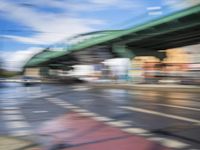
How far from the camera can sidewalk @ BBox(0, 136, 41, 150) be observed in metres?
6.73

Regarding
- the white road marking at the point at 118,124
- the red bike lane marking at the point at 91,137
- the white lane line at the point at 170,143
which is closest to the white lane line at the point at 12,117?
the red bike lane marking at the point at 91,137

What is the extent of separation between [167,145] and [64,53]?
58.1 m

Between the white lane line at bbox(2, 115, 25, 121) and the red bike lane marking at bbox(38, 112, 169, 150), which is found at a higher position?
the white lane line at bbox(2, 115, 25, 121)

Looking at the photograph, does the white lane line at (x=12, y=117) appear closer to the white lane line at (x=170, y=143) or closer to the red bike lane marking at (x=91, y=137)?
the red bike lane marking at (x=91, y=137)

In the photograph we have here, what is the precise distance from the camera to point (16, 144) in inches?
277

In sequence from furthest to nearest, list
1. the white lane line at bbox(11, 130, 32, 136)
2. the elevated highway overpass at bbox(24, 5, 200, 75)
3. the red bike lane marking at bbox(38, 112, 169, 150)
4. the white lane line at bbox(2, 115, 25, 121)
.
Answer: the elevated highway overpass at bbox(24, 5, 200, 75) < the white lane line at bbox(2, 115, 25, 121) < the white lane line at bbox(11, 130, 32, 136) < the red bike lane marking at bbox(38, 112, 169, 150)

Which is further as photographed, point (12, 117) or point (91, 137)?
point (12, 117)

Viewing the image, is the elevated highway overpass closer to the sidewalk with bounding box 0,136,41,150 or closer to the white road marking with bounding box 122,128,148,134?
the white road marking with bounding box 122,128,148,134

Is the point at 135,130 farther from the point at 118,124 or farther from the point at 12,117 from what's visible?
the point at 12,117

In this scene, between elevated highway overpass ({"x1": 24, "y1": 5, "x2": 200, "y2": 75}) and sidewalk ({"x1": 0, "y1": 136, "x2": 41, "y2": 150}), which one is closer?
sidewalk ({"x1": 0, "y1": 136, "x2": 41, "y2": 150})

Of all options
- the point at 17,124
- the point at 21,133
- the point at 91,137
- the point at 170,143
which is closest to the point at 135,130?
the point at 91,137

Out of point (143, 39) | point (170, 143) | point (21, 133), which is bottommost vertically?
point (170, 143)

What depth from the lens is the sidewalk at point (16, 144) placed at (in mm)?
6732

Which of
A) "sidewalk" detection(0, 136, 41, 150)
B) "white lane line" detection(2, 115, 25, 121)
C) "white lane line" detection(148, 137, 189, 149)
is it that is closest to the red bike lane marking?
"white lane line" detection(148, 137, 189, 149)
